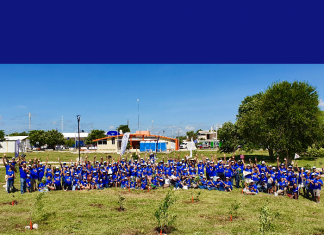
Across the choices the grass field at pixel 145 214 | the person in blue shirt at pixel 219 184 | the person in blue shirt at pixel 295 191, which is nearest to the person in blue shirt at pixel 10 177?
the grass field at pixel 145 214

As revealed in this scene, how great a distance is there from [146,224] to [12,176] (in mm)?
9042

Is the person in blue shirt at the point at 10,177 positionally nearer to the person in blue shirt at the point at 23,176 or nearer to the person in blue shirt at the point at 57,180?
the person in blue shirt at the point at 23,176

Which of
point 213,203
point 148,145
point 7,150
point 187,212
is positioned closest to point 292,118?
point 213,203

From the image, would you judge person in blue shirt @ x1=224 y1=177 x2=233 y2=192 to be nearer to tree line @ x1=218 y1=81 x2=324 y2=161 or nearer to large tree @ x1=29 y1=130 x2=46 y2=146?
tree line @ x1=218 y1=81 x2=324 y2=161

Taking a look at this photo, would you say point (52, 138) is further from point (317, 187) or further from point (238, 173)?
point (317, 187)

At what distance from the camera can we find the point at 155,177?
1698 centimetres

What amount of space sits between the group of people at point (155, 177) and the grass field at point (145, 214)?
84cm

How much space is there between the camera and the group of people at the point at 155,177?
49.7ft

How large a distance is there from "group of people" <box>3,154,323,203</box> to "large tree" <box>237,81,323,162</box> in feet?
35.8

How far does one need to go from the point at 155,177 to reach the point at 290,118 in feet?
55.0

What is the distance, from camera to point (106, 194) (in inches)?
590

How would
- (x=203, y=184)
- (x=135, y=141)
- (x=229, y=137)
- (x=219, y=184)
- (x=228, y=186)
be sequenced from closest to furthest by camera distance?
(x=228, y=186) → (x=219, y=184) → (x=203, y=184) → (x=229, y=137) → (x=135, y=141)

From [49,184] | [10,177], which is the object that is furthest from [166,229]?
[10,177]

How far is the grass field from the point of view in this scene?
9609 millimetres
